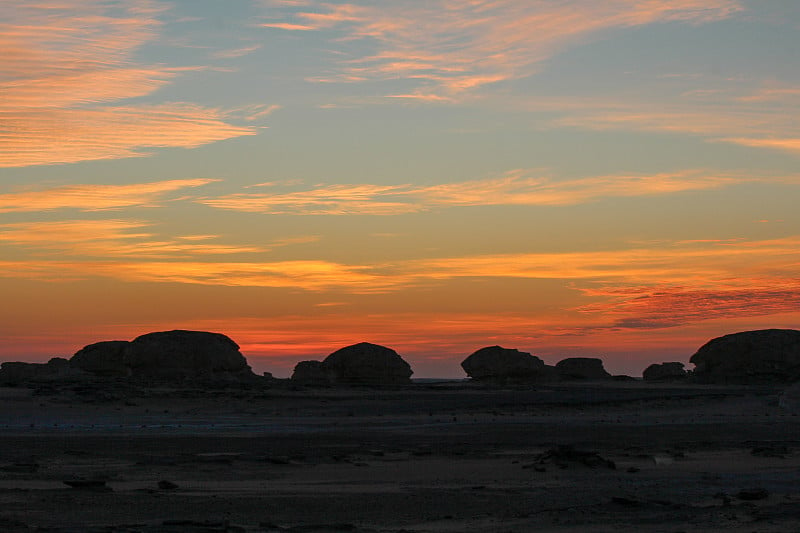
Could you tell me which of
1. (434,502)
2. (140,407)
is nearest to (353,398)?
(140,407)

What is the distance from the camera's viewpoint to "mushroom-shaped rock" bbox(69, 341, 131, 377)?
2581 inches

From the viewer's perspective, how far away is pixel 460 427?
33781 millimetres

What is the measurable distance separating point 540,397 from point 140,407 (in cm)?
2227

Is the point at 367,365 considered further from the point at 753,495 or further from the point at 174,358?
the point at 753,495

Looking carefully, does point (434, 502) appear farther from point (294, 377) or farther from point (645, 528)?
point (294, 377)

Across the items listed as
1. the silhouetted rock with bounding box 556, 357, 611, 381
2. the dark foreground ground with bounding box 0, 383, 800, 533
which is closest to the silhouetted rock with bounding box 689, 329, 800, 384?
the silhouetted rock with bounding box 556, 357, 611, 381

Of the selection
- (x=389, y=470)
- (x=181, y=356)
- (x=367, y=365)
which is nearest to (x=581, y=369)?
(x=367, y=365)

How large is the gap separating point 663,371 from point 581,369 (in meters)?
8.29

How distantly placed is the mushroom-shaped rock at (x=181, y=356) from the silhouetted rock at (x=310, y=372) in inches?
386

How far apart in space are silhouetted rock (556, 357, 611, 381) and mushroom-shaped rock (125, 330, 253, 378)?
33207 mm

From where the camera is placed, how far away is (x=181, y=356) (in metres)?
64.0

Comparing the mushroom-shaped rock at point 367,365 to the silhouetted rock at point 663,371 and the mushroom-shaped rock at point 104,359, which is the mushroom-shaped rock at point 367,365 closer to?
the mushroom-shaped rock at point 104,359

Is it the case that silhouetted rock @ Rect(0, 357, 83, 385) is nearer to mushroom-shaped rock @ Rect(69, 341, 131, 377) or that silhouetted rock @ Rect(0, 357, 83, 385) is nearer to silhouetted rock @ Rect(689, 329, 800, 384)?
mushroom-shaped rock @ Rect(69, 341, 131, 377)

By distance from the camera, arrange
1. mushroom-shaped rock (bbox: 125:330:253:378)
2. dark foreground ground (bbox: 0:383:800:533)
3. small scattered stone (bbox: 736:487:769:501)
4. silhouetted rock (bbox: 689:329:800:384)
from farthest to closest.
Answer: silhouetted rock (bbox: 689:329:800:384) < mushroom-shaped rock (bbox: 125:330:253:378) < small scattered stone (bbox: 736:487:769:501) < dark foreground ground (bbox: 0:383:800:533)
